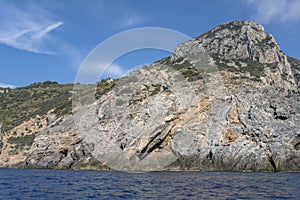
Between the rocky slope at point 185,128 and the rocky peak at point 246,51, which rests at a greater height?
the rocky peak at point 246,51

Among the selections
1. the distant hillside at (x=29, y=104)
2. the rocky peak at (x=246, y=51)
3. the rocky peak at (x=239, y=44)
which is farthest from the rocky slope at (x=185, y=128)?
the distant hillside at (x=29, y=104)

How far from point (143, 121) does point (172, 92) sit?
8.22 meters

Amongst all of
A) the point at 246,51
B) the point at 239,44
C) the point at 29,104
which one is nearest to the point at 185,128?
the point at 246,51

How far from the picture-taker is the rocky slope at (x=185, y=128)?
176 ft

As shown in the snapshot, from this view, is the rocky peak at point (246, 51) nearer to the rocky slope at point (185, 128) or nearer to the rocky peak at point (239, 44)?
the rocky peak at point (239, 44)

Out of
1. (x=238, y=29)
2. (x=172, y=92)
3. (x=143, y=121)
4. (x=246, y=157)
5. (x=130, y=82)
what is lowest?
(x=246, y=157)

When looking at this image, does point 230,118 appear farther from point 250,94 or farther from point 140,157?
point 140,157

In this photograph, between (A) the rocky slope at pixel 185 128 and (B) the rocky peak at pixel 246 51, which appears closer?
(A) the rocky slope at pixel 185 128

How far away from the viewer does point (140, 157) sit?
5706 centimetres

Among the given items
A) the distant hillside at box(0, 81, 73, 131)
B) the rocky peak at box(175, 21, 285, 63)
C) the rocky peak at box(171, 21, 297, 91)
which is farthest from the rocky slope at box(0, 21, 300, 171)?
the distant hillside at box(0, 81, 73, 131)

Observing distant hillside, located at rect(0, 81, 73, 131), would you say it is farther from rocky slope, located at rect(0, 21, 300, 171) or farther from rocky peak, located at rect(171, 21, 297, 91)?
rocky peak, located at rect(171, 21, 297, 91)

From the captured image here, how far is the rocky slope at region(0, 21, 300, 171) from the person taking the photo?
53562mm

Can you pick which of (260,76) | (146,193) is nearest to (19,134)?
(260,76)

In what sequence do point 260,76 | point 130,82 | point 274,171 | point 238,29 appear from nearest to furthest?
point 274,171 → point 260,76 → point 130,82 → point 238,29
